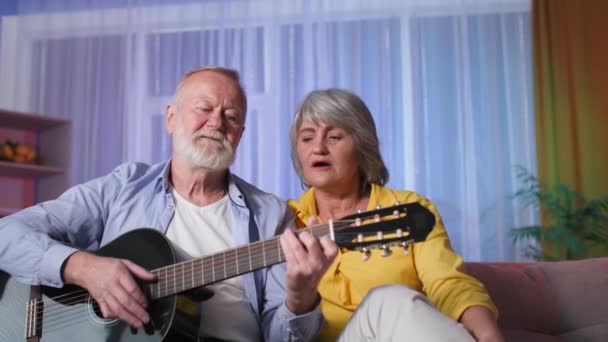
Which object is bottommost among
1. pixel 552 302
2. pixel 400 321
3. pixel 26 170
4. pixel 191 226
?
pixel 552 302

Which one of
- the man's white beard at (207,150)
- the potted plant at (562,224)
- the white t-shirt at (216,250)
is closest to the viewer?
the white t-shirt at (216,250)

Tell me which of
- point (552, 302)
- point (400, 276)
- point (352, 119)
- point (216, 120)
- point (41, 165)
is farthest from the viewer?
point (41, 165)

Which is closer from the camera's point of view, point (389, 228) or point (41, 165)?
point (389, 228)

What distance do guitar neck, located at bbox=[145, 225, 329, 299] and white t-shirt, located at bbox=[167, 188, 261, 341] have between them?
158mm

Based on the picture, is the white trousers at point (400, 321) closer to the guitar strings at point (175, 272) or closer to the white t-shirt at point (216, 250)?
the guitar strings at point (175, 272)

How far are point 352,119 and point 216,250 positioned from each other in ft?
1.90

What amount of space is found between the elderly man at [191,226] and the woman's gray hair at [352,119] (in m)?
0.22

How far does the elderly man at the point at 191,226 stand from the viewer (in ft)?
3.99

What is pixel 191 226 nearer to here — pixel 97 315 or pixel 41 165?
pixel 97 315

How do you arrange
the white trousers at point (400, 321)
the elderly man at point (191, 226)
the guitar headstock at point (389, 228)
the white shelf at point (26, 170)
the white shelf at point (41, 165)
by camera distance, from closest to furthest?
1. the white trousers at point (400, 321)
2. the guitar headstock at point (389, 228)
3. the elderly man at point (191, 226)
4. the white shelf at point (26, 170)
5. the white shelf at point (41, 165)

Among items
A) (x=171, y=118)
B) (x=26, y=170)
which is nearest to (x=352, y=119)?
(x=171, y=118)

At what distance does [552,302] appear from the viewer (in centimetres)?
177

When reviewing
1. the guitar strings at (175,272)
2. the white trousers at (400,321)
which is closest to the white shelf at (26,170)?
the guitar strings at (175,272)

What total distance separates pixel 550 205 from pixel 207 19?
2.65 m
